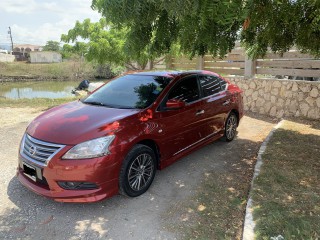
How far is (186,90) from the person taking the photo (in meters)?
4.87

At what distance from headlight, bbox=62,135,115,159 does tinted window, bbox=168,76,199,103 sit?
147cm

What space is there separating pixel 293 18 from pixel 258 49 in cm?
171

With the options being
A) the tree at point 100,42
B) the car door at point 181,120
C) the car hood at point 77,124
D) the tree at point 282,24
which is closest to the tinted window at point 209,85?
the car door at point 181,120

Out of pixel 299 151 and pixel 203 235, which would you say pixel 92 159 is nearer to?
pixel 203 235

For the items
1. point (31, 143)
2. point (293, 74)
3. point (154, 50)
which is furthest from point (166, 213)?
point (293, 74)

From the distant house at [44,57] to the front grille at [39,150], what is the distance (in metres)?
53.2

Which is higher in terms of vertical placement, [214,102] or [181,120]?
[214,102]

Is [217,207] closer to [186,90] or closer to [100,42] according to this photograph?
[186,90]

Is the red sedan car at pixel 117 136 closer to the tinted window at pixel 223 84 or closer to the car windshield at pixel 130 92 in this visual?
the car windshield at pixel 130 92

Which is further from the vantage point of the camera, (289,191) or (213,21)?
(289,191)

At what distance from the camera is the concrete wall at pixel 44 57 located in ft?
170

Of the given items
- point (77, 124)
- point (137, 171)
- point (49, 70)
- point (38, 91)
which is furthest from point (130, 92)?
point (49, 70)

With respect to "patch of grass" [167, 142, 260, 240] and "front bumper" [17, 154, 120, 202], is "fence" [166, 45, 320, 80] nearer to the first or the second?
"patch of grass" [167, 142, 260, 240]

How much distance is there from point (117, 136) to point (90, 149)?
1.20ft
